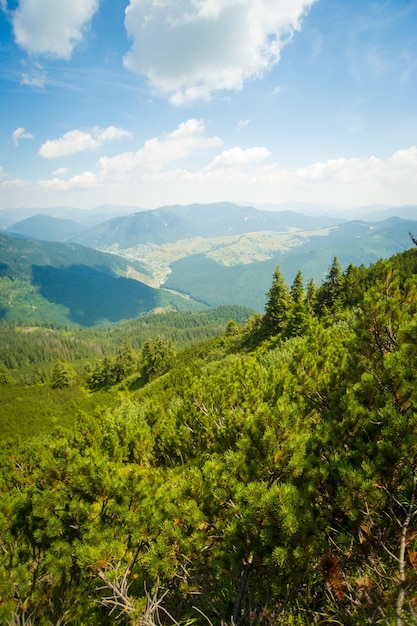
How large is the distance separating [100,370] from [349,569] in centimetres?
8314

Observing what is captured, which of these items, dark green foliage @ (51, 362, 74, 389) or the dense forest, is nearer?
the dense forest

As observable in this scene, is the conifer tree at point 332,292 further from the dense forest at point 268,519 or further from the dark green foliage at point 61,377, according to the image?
the dark green foliage at point 61,377

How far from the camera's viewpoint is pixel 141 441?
11.8 metres

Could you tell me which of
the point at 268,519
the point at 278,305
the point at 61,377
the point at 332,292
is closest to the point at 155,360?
the point at 61,377

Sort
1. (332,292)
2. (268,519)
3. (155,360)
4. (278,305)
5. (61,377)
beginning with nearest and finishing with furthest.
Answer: (268,519)
(278,305)
(332,292)
(155,360)
(61,377)

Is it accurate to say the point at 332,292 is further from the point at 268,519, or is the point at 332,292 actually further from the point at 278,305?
the point at 268,519

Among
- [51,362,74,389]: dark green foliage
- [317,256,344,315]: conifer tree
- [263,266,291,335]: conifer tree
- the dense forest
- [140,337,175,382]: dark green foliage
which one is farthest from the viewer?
[51,362,74,389]: dark green foliage

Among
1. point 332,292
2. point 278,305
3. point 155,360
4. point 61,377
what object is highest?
point 332,292

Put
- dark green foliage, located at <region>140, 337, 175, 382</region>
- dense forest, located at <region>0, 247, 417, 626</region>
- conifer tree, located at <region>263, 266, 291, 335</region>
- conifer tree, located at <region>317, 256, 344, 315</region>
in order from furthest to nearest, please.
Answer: dark green foliage, located at <region>140, 337, 175, 382</region>, conifer tree, located at <region>317, 256, 344, 315</region>, conifer tree, located at <region>263, 266, 291, 335</region>, dense forest, located at <region>0, 247, 417, 626</region>

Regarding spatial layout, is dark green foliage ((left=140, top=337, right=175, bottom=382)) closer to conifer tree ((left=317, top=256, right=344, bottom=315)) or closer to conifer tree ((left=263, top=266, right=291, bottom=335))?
conifer tree ((left=263, top=266, right=291, bottom=335))

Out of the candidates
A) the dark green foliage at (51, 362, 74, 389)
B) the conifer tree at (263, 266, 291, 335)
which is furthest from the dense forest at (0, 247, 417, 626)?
the dark green foliage at (51, 362, 74, 389)

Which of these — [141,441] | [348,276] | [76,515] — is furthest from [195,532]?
[348,276]

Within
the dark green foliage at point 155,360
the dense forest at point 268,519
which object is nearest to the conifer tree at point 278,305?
the dark green foliage at point 155,360

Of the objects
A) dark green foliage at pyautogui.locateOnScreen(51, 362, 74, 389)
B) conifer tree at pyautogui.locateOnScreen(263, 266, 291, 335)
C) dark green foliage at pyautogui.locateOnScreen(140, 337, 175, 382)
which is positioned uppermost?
conifer tree at pyautogui.locateOnScreen(263, 266, 291, 335)
